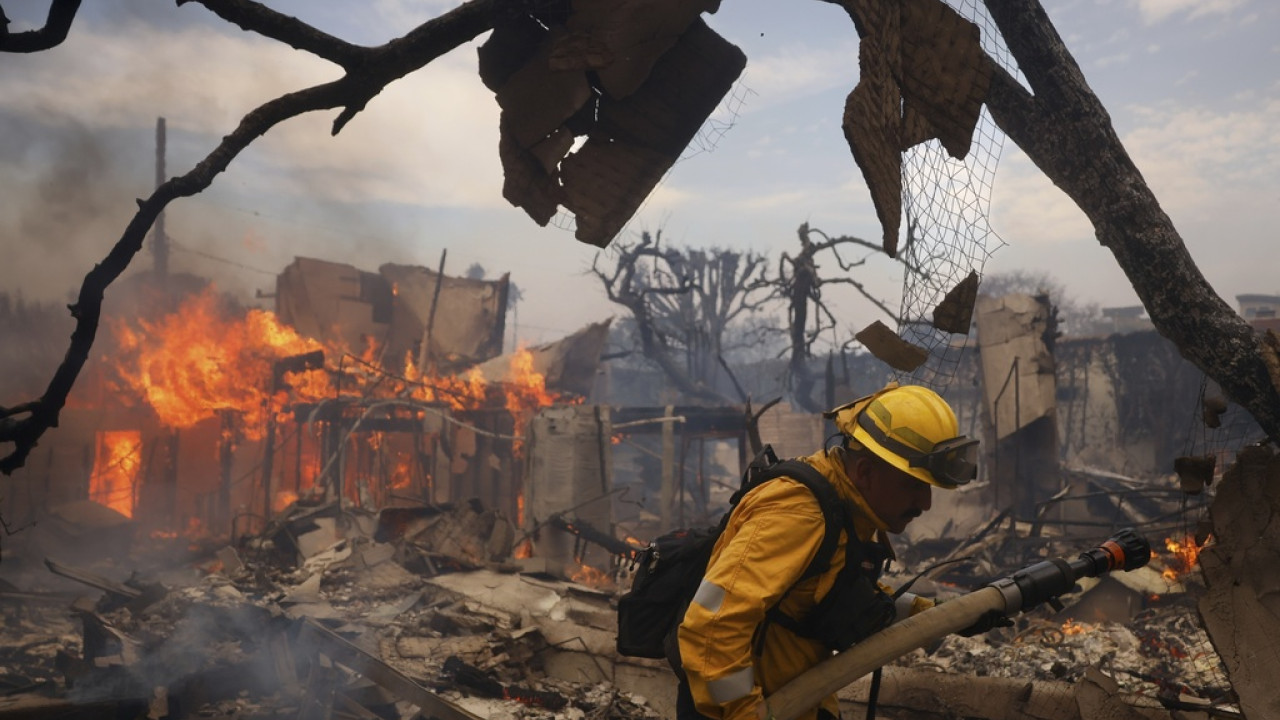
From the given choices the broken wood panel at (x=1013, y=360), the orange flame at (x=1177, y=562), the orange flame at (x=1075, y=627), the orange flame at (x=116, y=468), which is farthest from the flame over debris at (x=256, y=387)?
the orange flame at (x=1177, y=562)

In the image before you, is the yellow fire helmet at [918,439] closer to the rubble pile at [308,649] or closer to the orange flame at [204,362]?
the rubble pile at [308,649]

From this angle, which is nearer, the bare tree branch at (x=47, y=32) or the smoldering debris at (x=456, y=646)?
the bare tree branch at (x=47, y=32)

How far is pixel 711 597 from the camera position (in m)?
2.62

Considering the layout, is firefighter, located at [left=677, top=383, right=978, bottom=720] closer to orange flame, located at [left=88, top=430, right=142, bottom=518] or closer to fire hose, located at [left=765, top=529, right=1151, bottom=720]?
fire hose, located at [left=765, top=529, right=1151, bottom=720]

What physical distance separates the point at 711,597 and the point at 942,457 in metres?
0.95

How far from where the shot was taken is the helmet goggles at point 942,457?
289 cm

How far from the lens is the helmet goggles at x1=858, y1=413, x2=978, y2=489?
2.89 meters

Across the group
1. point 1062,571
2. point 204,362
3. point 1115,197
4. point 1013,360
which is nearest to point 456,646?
point 1062,571

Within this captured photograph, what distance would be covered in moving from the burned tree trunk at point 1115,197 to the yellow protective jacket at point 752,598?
195cm

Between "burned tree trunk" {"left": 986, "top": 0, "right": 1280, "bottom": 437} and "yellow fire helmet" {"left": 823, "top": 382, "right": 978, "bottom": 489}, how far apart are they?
1391 millimetres

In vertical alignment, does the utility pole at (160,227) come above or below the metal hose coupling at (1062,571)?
above

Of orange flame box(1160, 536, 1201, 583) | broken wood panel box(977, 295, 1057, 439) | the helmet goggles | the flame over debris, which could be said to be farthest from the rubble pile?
broken wood panel box(977, 295, 1057, 439)


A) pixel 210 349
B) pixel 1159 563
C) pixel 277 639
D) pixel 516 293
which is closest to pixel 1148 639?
pixel 1159 563

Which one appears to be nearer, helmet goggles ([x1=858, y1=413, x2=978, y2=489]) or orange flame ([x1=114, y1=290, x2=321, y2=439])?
helmet goggles ([x1=858, y1=413, x2=978, y2=489])
